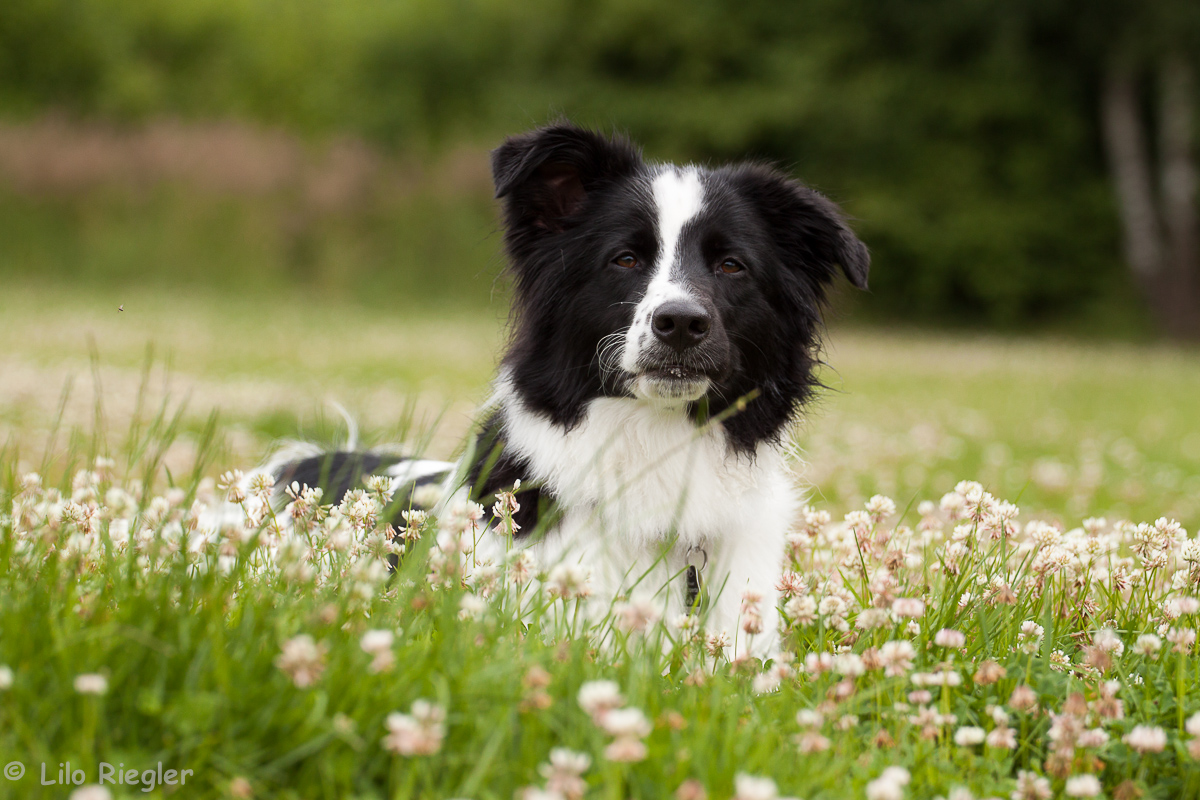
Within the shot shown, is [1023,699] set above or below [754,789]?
below

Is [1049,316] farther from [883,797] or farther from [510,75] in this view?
[883,797]

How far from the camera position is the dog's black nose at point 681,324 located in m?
3.05

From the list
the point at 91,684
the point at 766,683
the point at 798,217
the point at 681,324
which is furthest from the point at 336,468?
the point at 91,684

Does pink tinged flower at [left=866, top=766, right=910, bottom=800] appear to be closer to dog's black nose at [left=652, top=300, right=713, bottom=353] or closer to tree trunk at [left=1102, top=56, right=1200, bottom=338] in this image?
dog's black nose at [left=652, top=300, right=713, bottom=353]

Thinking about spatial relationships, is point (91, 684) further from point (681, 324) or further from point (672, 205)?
point (672, 205)

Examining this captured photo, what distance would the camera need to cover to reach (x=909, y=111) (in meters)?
25.0

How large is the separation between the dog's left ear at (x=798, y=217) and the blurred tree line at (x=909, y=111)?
66.3ft

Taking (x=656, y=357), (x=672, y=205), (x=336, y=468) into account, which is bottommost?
(x=336, y=468)

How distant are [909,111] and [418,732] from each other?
25.6 meters

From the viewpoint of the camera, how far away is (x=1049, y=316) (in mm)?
25328

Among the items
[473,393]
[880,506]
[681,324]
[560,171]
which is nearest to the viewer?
[681,324]

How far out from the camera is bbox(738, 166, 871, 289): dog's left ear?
141 inches

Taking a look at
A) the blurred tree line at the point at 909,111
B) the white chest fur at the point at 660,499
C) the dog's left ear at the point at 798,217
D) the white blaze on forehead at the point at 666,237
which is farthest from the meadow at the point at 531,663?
the blurred tree line at the point at 909,111

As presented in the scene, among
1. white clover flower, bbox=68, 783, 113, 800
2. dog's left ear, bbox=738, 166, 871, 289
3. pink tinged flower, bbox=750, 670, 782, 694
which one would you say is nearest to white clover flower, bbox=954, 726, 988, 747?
pink tinged flower, bbox=750, 670, 782, 694
